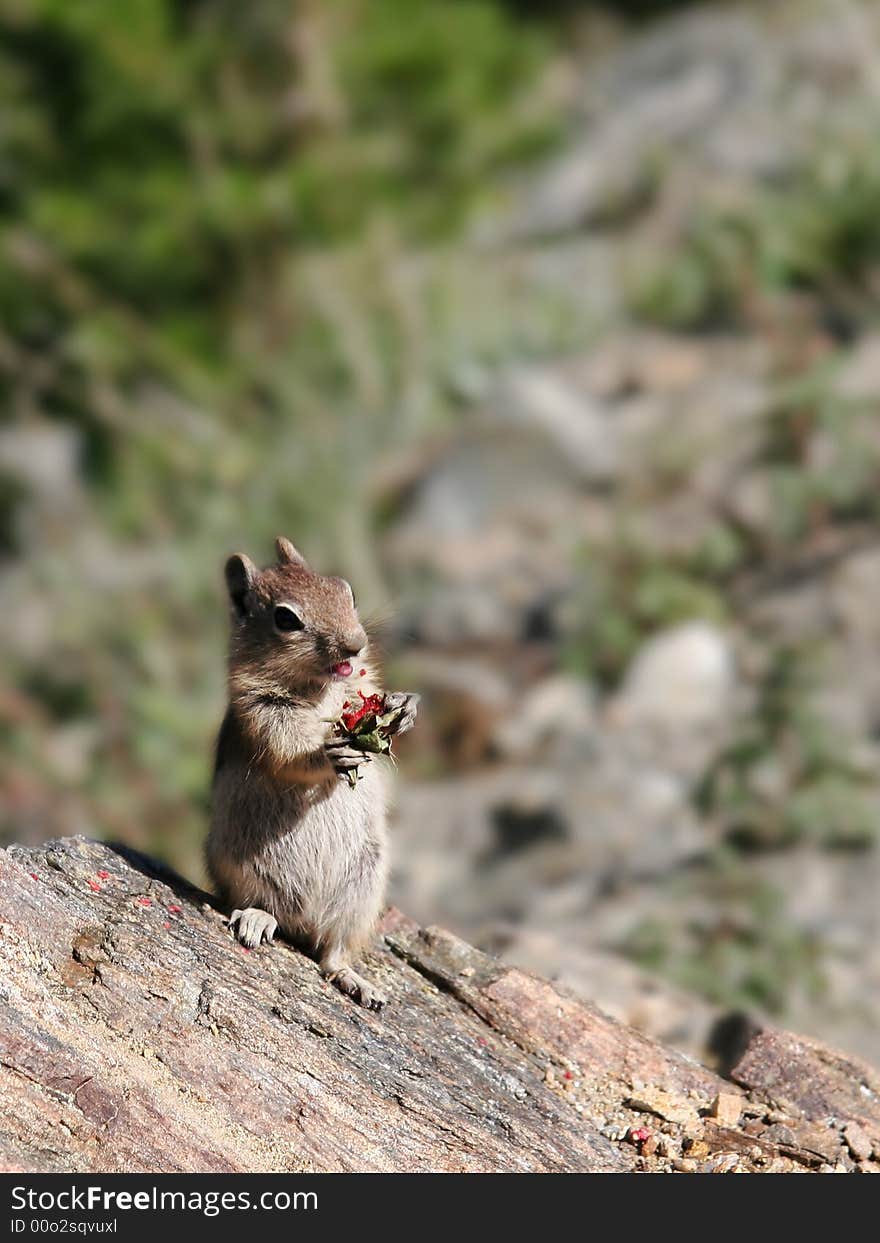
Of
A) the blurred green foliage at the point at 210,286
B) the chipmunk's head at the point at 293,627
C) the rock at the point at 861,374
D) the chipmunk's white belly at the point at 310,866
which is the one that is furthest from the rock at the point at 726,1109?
the rock at the point at 861,374

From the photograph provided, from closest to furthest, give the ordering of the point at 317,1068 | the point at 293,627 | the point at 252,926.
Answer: the point at 317,1068
the point at 252,926
the point at 293,627

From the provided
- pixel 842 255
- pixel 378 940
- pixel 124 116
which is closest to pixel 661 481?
pixel 842 255

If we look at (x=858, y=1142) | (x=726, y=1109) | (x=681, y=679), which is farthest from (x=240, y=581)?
(x=681, y=679)

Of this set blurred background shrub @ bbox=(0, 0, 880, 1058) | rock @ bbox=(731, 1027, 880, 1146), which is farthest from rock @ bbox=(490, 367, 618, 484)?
rock @ bbox=(731, 1027, 880, 1146)

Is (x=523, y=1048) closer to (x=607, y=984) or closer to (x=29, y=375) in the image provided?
(x=607, y=984)

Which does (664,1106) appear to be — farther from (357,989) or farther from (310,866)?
(310,866)

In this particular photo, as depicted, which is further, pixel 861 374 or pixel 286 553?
pixel 861 374
